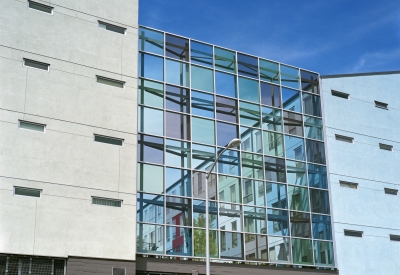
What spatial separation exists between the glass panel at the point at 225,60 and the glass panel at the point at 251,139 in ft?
10.7

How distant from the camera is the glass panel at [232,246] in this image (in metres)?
28.0

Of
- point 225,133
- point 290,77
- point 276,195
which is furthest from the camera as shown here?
point 290,77

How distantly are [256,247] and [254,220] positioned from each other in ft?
4.24

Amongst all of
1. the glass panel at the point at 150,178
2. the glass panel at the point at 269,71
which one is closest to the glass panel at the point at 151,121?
the glass panel at the point at 150,178

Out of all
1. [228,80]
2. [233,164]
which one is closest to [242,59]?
[228,80]

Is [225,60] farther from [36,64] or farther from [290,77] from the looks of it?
[36,64]

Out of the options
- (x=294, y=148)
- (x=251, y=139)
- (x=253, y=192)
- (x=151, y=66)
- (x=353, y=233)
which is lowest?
(x=353, y=233)

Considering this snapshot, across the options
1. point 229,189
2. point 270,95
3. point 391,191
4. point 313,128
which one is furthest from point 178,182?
point 391,191

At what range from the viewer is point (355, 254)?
31.4 m

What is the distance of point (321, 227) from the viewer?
3100 centimetres

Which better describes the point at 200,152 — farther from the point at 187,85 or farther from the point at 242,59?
the point at 242,59

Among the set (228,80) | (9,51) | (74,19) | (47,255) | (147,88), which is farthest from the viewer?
(228,80)

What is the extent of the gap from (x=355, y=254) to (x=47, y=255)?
16.2 meters

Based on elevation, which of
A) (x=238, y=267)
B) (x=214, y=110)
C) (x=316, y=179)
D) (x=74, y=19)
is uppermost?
(x=74, y=19)
